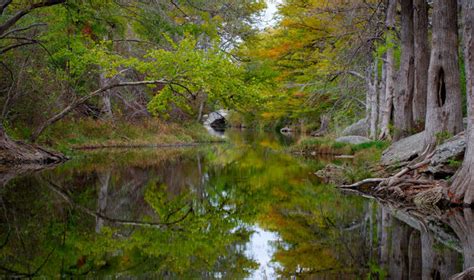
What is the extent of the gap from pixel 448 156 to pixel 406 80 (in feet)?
16.0

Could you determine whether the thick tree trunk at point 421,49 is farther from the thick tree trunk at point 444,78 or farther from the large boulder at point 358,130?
the large boulder at point 358,130

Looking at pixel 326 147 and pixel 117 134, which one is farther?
pixel 117 134

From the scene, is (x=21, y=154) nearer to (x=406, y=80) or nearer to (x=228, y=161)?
(x=228, y=161)

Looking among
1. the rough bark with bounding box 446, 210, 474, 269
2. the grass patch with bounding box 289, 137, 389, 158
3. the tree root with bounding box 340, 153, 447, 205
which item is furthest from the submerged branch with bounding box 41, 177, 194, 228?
the grass patch with bounding box 289, 137, 389, 158

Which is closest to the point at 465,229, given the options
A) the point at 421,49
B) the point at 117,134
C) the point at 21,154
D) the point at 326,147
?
the point at 421,49

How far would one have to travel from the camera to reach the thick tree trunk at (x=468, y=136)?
298 inches

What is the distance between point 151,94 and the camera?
91.1 ft

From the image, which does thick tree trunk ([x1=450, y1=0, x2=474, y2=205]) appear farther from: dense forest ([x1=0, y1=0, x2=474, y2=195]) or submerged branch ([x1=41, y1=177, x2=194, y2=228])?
submerged branch ([x1=41, y1=177, x2=194, y2=228])

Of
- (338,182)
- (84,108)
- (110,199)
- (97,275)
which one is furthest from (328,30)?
(97,275)

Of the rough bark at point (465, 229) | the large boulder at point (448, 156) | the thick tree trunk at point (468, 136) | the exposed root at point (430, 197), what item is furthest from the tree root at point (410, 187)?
the rough bark at point (465, 229)

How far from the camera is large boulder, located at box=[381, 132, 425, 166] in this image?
10336 mm

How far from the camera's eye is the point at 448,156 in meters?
8.70

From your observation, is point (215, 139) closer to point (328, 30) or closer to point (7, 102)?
point (328, 30)

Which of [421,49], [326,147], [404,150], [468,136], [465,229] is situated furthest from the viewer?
[326,147]
